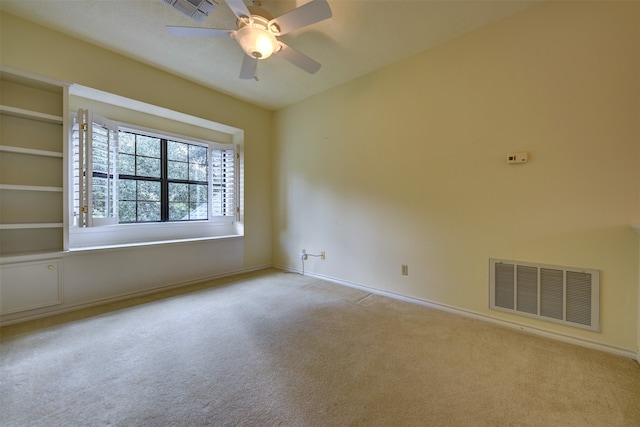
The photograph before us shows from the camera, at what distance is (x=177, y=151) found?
13.3 ft

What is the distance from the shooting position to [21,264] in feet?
7.94

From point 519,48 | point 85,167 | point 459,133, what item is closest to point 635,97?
point 519,48

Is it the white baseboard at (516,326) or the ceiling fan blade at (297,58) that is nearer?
the white baseboard at (516,326)

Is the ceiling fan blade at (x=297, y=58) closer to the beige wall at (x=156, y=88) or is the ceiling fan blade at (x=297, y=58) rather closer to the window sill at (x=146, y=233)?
the beige wall at (x=156, y=88)

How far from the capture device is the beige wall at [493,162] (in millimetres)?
1934

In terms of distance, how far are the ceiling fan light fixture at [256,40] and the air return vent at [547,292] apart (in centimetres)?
277

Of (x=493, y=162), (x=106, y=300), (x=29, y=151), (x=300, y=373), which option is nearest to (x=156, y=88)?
(x=29, y=151)

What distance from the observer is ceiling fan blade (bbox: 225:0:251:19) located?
1.68 meters

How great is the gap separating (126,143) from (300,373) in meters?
3.76

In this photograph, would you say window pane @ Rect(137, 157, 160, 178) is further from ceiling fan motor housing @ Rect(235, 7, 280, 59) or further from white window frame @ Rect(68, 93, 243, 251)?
ceiling fan motor housing @ Rect(235, 7, 280, 59)

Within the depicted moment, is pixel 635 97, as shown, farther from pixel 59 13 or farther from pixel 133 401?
pixel 59 13

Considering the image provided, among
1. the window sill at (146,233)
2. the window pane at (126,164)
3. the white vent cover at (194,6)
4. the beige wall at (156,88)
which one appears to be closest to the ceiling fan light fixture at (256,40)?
the white vent cover at (194,6)

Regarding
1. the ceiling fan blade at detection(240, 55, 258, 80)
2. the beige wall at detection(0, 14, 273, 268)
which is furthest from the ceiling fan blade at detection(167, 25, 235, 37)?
the beige wall at detection(0, 14, 273, 268)

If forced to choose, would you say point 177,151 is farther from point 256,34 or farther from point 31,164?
point 256,34
